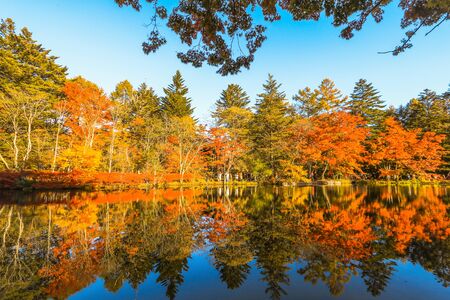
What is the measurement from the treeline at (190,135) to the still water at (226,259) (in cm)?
1531

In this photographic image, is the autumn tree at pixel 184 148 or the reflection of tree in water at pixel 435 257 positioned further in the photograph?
the autumn tree at pixel 184 148

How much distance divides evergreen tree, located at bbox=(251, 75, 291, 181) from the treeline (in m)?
0.13

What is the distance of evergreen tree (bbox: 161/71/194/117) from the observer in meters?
36.8

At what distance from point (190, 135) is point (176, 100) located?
14.7 meters

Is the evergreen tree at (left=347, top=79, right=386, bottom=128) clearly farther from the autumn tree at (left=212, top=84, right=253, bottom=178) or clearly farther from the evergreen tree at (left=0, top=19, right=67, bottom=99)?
the evergreen tree at (left=0, top=19, right=67, bottom=99)

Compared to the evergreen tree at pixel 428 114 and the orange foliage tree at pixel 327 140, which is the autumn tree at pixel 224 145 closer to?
the orange foliage tree at pixel 327 140

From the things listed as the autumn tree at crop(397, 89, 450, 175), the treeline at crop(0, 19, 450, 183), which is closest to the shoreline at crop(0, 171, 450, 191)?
the treeline at crop(0, 19, 450, 183)

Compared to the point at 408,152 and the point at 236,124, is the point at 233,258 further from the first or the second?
the point at 408,152

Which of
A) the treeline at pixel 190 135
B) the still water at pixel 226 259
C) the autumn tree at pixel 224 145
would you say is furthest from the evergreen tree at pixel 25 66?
the still water at pixel 226 259

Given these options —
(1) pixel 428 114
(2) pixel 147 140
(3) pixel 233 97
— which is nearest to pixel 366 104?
(1) pixel 428 114

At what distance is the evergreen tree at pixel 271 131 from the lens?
27641 millimetres

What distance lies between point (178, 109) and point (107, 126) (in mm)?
14317

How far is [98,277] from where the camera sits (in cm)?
360

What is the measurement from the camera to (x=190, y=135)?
976 inches
